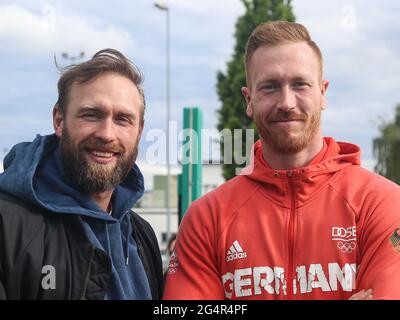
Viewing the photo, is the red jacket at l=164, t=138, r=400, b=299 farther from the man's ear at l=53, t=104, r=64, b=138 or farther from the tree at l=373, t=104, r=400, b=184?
the tree at l=373, t=104, r=400, b=184

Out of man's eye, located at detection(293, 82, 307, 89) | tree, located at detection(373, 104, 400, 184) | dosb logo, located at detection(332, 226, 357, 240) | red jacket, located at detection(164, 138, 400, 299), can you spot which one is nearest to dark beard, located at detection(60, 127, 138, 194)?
red jacket, located at detection(164, 138, 400, 299)

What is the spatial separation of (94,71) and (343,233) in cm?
157

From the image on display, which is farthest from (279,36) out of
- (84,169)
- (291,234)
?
(84,169)

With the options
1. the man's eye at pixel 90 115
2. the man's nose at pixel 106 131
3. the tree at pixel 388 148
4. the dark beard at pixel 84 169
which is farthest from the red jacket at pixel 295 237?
the tree at pixel 388 148

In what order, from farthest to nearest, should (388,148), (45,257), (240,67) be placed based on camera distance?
(388,148)
(240,67)
(45,257)

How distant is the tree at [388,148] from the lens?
29.1m

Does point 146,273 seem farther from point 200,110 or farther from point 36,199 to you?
point 200,110

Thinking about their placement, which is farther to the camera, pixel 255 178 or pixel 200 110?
pixel 200 110

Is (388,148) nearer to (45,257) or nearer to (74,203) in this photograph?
(74,203)

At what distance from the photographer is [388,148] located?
30.0 metres

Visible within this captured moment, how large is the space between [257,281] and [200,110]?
5795mm
